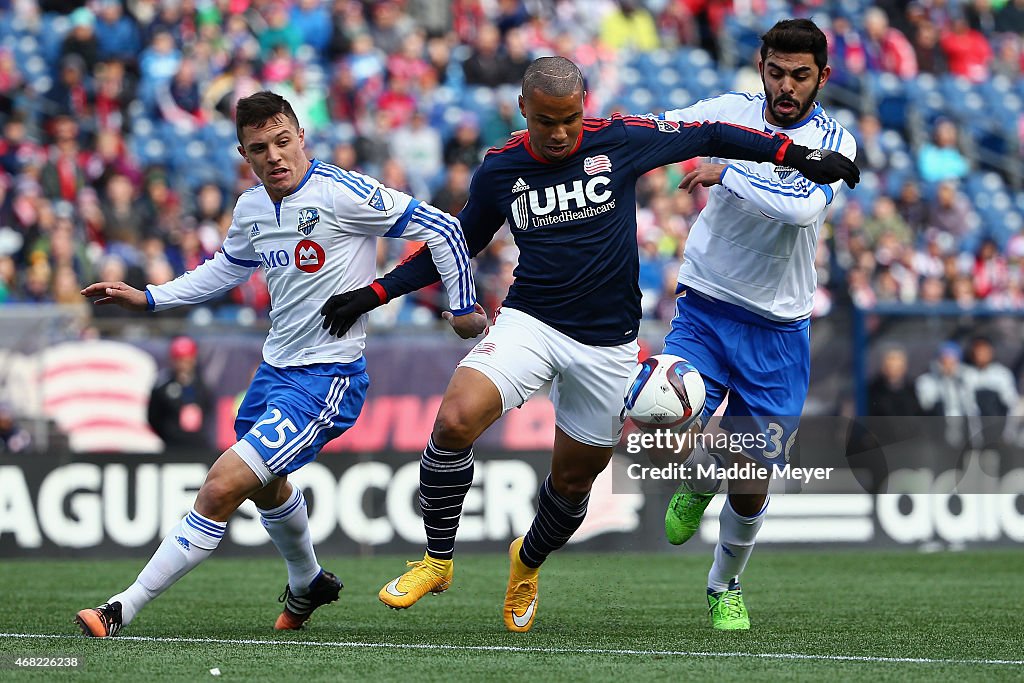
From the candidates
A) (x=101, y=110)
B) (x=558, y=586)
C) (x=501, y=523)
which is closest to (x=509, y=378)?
(x=558, y=586)

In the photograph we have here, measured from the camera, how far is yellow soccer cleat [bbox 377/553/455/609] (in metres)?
7.03

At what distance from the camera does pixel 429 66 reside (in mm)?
19516

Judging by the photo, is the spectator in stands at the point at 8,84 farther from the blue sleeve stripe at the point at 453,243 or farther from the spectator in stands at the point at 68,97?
the blue sleeve stripe at the point at 453,243

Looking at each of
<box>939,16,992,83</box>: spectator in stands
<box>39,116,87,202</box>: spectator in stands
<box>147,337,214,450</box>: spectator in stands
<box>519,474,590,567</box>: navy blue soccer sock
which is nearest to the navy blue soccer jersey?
<box>519,474,590,567</box>: navy blue soccer sock

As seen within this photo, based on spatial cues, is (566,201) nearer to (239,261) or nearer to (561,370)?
(561,370)

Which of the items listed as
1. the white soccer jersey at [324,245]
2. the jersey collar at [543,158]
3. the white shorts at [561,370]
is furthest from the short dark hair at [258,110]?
the white shorts at [561,370]

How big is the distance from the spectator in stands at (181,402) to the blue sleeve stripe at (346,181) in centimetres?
634

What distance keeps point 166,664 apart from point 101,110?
12.0m

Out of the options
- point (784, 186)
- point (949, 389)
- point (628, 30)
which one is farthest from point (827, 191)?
point (628, 30)

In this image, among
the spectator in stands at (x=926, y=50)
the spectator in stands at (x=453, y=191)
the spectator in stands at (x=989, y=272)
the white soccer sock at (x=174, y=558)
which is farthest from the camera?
the spectator in stands at (x=926, y=50)

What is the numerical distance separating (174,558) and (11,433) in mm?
6766

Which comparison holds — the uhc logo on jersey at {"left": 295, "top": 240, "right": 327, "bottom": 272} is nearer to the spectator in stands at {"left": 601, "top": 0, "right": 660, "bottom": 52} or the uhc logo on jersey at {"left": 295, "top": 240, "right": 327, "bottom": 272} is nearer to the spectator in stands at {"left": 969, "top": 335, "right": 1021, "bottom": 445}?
the spectator in stands at {"left": 969, "top": 335, "right": 1021, "bottom": 445}

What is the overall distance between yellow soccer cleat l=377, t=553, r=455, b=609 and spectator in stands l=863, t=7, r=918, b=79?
1724 cm

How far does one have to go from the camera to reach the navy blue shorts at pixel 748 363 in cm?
809
